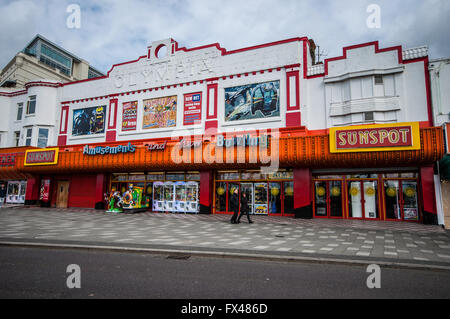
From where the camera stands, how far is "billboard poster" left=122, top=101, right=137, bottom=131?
22.0 metres

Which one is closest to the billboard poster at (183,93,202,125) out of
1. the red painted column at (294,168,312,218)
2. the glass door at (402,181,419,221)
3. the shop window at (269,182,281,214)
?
the shop window at (269,182,281,214)

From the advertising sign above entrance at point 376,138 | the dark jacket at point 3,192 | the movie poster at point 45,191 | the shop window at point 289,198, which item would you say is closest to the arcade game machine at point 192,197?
the shop window at point 289,198

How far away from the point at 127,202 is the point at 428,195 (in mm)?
18559

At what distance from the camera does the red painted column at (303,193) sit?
16.5 m

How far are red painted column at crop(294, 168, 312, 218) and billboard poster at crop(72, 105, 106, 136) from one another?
16.3m

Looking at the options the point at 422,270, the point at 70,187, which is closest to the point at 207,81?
the point at 70,187

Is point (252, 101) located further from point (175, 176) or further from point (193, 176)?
point (175, 176)

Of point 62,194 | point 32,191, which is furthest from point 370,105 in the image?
point 32,191

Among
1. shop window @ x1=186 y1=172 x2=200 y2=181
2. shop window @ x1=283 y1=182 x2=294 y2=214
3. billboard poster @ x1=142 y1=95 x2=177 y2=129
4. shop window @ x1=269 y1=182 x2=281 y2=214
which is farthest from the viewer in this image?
billboard poster @ x1=142 y1=95 x2=177 y2=129

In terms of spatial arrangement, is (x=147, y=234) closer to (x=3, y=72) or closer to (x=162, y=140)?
(x=162, y=140)

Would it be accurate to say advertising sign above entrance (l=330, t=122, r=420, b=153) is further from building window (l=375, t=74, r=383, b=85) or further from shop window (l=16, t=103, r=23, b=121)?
shop window (l=16, t=103, r=23, b=121)

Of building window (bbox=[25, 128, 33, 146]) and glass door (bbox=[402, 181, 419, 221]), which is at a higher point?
building window (bbox=[25, 128, 33, 146])

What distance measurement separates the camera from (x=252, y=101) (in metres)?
18.7

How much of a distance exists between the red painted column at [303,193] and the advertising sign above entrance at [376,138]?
2.49 meters
